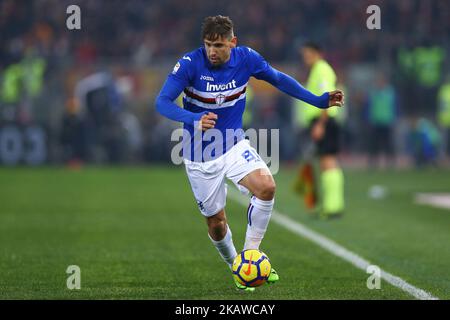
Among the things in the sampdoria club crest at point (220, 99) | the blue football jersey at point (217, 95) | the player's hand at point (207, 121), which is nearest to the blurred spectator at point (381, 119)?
the blue football jersey at point (217, 95)

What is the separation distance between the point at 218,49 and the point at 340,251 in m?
3.38

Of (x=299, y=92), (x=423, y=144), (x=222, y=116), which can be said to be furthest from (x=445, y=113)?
(x=222, y=116)

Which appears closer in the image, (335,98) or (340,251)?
(335,98)

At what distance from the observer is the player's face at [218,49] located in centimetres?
793

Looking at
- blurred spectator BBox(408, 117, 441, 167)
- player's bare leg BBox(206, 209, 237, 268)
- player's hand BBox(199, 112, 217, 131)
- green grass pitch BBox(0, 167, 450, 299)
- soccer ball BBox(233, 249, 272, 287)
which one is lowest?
blurred spectator BBox(408, 117, 441, 167)

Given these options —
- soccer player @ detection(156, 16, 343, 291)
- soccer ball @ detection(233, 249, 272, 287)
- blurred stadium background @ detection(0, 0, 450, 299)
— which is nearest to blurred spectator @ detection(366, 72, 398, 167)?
blurred stadium background @ detection(0, 0, 450, 299)

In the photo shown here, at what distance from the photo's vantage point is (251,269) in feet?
25.5

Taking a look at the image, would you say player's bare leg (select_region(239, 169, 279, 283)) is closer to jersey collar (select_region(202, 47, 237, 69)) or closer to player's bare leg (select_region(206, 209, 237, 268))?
player's bare leg (select_region(206, 209, 237, 268))

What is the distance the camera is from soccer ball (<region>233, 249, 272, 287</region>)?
306 inches

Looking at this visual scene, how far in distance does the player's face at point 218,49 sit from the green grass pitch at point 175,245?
170cm

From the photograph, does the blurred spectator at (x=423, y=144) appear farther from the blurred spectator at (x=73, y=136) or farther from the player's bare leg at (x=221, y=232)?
the player's bare leg at (x=221, y=232)

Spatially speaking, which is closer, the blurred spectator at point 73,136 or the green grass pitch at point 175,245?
the green grass pitch at point 175,245

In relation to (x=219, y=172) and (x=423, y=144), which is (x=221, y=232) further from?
(x=423, y=144)

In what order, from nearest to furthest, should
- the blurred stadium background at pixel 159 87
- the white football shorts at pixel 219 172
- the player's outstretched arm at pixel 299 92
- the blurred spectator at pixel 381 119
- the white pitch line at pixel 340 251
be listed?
the white pitch line at pixel 340 251 → the white football shorts at pixel 219 172 → the player's outstretched arm at pixel 299 92 → the blurred stadium background at pixel 159 87 → the blurred spectator at pixel 381 119
